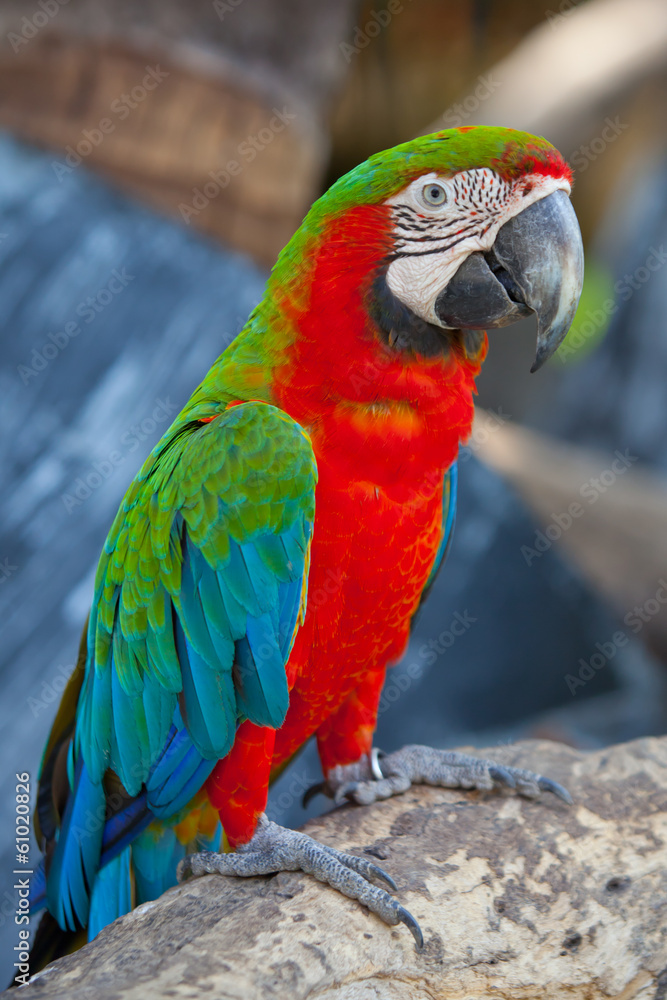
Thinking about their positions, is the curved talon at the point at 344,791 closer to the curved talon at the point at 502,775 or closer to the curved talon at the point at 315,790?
the curved talon at the point at 315,790

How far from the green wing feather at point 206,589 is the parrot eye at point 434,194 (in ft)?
1.59

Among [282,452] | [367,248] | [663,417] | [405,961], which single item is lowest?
[405,961]

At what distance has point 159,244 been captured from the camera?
10.9 ft

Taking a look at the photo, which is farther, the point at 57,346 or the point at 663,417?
the point at 663,417

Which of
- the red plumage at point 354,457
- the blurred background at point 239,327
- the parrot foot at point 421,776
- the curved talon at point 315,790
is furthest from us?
the blurred background at point 239,327

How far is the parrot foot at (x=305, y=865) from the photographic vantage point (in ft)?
5.04

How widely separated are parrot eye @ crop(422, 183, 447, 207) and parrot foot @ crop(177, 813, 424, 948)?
1.24 metres

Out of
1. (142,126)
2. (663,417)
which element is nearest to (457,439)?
(142,126)

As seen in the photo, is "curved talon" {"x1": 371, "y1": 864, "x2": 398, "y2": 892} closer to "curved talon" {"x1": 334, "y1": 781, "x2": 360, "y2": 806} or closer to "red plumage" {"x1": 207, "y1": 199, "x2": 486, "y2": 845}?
"red plumage" {"x1": 207, "y1": 199, "x2": 486, "y2": 845}

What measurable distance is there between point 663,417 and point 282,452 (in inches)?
186

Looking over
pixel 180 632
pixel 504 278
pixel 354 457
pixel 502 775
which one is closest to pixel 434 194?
pixel 504 278

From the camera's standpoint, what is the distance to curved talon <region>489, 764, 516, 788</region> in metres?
1.93

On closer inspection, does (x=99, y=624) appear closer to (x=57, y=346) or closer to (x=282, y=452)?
(x=282, y=452)

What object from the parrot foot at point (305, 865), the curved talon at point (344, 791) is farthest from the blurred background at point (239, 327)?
the parrot foot at point (305, 865)
